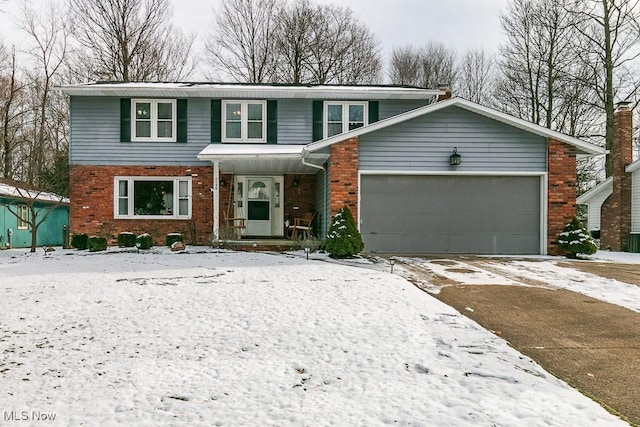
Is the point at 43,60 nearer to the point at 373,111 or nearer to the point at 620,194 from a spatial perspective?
the point at 373,111

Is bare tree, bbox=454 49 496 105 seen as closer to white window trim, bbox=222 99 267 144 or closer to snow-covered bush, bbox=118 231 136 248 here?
white window trim, bbox=222 99 267 144

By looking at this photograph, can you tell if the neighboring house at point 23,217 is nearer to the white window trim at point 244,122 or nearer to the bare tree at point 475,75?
the white window trim at point 244,122

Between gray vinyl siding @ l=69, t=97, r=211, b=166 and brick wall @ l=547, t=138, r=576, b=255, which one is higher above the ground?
gray vinyl siding @ l=69, t=97, r=211, b=166

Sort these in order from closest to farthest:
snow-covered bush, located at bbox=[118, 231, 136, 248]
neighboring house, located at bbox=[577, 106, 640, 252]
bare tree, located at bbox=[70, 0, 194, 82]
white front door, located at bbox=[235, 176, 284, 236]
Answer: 1. snow-covered bush, located at bbox=[118, 231, 136, 248]
2. white front door, located at bbox=[235, 176, 284, 236]
3. neighboring house, located at bbox=[577, 106, 640, 252]
4. bare tree, located at bbox=[70, 0, 194, 82]

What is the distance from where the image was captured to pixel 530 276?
8.28 m

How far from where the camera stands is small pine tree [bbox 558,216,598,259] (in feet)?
36.2

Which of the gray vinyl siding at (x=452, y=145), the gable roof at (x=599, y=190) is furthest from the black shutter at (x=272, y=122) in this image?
the gable roof at (x=599, y=190)

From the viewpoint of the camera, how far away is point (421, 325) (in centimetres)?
486

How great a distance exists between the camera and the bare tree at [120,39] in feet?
74.8

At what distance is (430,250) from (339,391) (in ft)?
29.3

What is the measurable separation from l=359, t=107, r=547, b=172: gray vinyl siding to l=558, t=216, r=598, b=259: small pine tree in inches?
61.5

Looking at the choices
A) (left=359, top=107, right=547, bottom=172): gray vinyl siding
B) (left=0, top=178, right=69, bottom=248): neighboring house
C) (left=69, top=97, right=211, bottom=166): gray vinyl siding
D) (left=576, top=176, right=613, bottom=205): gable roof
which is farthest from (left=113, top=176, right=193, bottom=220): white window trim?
(left=576, top=176, right=613, bottom=205): gable roof

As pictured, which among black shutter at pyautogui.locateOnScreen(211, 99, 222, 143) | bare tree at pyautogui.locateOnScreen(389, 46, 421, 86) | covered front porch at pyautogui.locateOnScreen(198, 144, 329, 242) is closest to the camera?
covered front porch at pyautogui.locateOnScreen(198, 144, 329, 242)

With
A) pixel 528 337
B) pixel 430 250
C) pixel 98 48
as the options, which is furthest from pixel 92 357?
pixel 98 48
